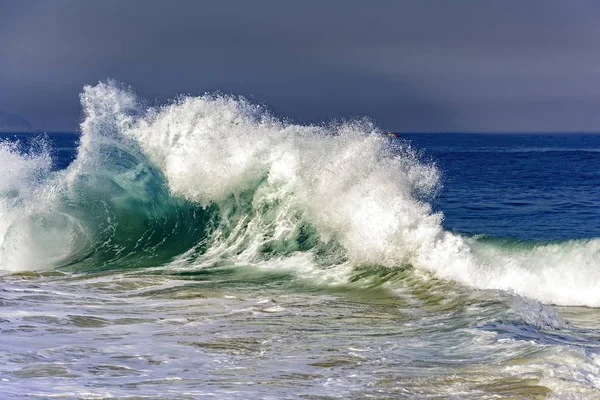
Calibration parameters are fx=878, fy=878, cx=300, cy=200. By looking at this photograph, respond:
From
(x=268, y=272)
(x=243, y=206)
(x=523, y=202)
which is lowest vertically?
(x=268, y=272)

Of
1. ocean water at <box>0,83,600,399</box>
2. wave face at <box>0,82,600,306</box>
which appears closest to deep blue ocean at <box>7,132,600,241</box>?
ocean water at <box>0,83,600,399</box>

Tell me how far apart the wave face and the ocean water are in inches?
1.7

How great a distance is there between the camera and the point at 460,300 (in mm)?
11789

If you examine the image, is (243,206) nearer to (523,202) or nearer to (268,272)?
(268,272)

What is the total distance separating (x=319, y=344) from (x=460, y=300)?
332 cm

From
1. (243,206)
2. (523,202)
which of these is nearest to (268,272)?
(243,206)

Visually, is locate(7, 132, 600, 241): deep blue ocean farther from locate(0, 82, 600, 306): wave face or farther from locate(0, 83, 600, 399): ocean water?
locate(0, 82, 600, 306): wave face

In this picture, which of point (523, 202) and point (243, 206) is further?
point (523, 202)

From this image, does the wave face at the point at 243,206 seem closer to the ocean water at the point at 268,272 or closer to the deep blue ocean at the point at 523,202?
the ocean water at the point at 268,272

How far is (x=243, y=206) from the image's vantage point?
18.8 meters

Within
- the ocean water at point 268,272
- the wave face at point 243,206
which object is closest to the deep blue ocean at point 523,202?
the ocean water at point 268,272

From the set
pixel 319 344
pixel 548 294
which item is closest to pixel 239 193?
pixel 548 294

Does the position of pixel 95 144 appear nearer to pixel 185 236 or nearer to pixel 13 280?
pixel 185 236

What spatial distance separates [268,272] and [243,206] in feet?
12.0
